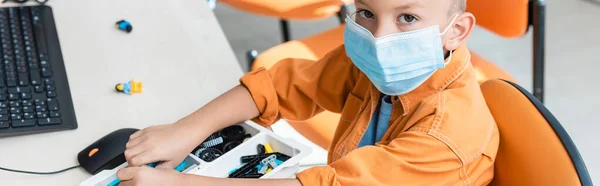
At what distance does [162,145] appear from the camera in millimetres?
946

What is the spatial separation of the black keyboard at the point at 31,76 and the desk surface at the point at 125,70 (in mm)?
19

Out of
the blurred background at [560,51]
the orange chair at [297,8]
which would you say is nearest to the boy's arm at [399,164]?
the orange chair at [297,8]

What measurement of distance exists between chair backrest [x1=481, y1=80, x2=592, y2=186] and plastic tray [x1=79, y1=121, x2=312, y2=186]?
29cm

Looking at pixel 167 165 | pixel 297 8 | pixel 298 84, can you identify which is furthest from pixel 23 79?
pixel 297 8

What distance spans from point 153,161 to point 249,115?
0.64 feet

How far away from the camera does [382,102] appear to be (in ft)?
3.24

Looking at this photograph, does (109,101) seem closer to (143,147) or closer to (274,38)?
(143,147)

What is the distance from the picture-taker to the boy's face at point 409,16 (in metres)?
0.87

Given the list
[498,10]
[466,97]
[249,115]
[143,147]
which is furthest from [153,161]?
[498,10]

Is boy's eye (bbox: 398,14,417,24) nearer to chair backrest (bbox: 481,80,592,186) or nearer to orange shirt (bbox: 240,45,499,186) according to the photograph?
orange shirt (bbox: 240,45,499,186)

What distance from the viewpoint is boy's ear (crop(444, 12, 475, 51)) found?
929mm

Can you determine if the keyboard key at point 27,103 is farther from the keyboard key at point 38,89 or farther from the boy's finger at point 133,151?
the boy's finger at point 133,151

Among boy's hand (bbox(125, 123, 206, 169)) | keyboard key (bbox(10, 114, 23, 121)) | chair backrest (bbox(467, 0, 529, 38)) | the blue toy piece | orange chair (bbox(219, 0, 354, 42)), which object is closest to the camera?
boy's hand (bbox(125, 123, 206, 169))

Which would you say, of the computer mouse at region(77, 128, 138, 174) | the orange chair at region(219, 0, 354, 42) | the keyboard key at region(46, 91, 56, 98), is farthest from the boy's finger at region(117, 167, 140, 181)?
the orange chair at region(219, 0, 354, 42)
